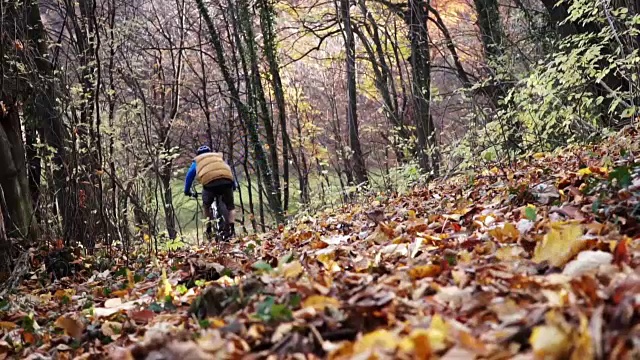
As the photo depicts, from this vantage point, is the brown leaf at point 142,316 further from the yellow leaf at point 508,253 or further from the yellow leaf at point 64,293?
the yellow leaf at point 64,293

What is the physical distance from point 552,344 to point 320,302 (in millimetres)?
737

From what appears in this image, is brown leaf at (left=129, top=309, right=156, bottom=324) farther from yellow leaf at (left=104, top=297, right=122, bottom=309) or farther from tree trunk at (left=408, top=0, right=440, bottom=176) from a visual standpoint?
tree trunk at (left=408, top=0, right=440, bottom=176)

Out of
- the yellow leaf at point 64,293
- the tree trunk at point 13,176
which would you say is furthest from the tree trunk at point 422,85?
the yellow leaf at point 64,293

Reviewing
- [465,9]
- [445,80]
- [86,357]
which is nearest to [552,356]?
[86,357]

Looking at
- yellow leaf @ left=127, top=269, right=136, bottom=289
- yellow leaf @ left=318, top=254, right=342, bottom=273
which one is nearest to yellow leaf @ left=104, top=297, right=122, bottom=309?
yellow leaf @ left=127, top=269, right=136, bottom=289

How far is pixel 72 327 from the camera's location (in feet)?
8.02

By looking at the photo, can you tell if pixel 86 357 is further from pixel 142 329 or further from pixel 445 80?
pixel 445 80

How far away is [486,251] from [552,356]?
1.30 meters

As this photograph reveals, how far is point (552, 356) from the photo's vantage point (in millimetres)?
1070

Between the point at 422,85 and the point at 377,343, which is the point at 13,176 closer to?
the point at 377,343

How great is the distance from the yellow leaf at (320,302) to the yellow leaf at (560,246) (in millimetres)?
740

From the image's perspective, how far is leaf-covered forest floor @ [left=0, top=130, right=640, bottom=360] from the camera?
47.9 inches

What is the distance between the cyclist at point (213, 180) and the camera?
893 cm

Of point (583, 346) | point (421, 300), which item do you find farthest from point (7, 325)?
point (583, 346)
